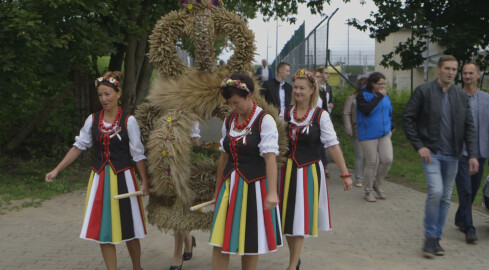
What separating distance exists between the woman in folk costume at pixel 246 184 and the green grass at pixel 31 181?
4.56 m

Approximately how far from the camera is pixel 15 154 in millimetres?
12539

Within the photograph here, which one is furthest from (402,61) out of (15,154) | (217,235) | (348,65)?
(217,235)

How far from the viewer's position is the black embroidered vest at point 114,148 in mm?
4789

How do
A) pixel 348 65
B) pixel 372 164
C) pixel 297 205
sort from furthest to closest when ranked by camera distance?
1. pixel 348 65
2. pixel 372 164
3. pixel 297 205

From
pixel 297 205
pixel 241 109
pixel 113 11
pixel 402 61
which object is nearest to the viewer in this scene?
pixel 241 109

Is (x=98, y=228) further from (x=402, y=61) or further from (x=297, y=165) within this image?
(x=402, y=61)

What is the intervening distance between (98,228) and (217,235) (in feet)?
3.37

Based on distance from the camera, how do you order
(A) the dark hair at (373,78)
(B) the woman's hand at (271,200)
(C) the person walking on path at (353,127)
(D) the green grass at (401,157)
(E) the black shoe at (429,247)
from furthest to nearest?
1. (D) the green grass at (401,157)
2. (C) the person walking on path at (353,127)
3. (A) the dark hair at (373,78)
4. (E) the black shoe at (429,247)
5. (B) the woman's hand at (271,200)

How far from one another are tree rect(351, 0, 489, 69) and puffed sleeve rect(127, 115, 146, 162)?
32.7 ft

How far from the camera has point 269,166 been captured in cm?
431

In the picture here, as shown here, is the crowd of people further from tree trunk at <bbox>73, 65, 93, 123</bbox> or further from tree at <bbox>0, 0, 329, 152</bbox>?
tree trunk at <bbox>73, 65, 93, 123</bbox>

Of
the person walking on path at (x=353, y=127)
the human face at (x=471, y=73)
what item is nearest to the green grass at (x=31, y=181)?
the person walking on path at (x=353, y=127)

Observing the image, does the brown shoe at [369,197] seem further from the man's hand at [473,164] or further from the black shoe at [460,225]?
the man's hand at [473,164]

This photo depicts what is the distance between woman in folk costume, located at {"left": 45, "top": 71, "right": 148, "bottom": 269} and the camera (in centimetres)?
479
